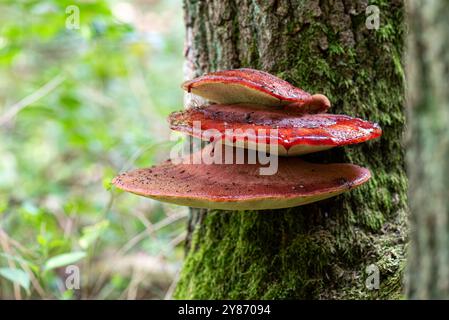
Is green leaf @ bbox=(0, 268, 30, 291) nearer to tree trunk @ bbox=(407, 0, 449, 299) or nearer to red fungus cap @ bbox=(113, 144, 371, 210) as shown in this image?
red fungus cap @ bbox=(113, 144, 371, 210)

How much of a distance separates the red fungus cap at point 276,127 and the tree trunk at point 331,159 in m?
0.45

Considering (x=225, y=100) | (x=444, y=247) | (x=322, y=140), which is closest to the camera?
(x=444, y=247)

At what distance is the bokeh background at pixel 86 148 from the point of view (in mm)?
4250

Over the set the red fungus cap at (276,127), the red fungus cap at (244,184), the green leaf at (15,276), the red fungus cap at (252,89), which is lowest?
the green leaf at (15,276)

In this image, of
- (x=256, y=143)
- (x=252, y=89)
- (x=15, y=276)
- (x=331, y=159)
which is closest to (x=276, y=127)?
(x=256, y=143)

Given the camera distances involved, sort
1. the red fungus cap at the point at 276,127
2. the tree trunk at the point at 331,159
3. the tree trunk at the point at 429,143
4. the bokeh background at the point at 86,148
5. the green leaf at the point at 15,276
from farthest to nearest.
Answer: the bokeh background at the point at 86,148, the green leaf at the point at 15,276, the tree trunk at the point at 331,159, the red fungus cap at the point at 276,127, the tree trunk at the point at 429,143

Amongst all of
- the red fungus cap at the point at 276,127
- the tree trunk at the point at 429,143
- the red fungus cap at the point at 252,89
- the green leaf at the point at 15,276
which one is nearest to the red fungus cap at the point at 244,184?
the red fungus cap at the point at 276,127

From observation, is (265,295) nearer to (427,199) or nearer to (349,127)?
(349,127)

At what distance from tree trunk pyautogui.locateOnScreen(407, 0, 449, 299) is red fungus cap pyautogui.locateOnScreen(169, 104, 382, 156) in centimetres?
58

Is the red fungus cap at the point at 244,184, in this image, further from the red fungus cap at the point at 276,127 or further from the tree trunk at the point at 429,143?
the tree trunk at the point at 429,143

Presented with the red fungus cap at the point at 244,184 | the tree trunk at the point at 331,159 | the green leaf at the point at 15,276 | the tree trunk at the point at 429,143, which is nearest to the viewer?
the tree trunk at the point at 429,143

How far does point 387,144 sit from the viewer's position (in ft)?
9.05
